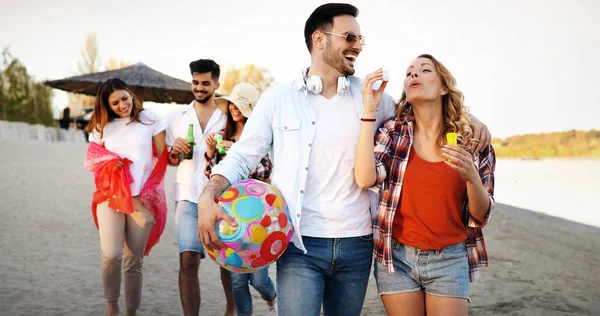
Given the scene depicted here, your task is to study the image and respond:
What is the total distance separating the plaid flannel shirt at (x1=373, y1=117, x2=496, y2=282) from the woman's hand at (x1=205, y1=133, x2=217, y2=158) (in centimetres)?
248

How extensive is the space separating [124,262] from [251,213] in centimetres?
321

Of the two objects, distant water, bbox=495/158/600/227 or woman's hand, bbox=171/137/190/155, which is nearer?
woman's hand, bbox=171/137/190/155

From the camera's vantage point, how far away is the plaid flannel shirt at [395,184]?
3.21 metres

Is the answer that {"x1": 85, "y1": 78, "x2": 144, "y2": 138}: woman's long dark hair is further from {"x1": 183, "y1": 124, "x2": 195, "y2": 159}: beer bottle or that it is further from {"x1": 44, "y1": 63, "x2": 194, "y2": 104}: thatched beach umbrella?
{"x1": 44, "y1": 63, "x2": 194, "y2": 104}: thatched beach umbrella

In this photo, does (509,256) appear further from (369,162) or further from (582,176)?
(582,176)

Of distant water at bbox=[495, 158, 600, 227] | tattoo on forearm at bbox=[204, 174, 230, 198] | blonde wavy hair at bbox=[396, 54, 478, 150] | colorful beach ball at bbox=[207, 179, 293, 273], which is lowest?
distant water at bbox=[495, 158, 600, 227]

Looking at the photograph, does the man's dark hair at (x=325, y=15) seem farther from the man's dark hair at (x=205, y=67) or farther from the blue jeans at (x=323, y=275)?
the man's dark hair at (x=205, y=67)

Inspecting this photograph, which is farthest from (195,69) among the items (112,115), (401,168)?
(401,168)

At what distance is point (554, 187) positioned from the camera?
32219 millimetres

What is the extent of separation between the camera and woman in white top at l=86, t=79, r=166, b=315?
5.30m

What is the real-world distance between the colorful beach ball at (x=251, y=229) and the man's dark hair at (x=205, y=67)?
→ 10.5 feet

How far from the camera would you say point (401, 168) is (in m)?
3.32

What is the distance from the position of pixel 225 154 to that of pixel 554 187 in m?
31.3

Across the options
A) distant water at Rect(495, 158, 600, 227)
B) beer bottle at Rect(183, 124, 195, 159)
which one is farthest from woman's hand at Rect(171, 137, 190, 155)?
distant water at Rect(495, 158, 600, 227)
